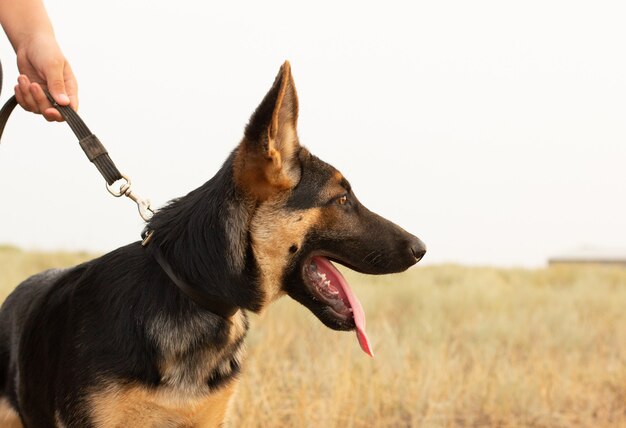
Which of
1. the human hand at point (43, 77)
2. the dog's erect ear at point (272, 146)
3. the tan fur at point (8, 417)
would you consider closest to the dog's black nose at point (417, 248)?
the dog's erect ear at point (272, 146)

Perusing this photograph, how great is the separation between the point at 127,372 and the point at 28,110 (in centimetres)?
156

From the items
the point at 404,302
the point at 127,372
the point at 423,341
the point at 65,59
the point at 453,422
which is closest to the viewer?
the point at 127,372

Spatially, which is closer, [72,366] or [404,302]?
[72,366]

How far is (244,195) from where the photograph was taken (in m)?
3.52

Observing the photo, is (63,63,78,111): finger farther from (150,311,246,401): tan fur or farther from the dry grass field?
the dry grass field

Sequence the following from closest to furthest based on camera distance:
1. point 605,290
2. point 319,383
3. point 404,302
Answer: point 319,383 < point 404,302 < point 605,290

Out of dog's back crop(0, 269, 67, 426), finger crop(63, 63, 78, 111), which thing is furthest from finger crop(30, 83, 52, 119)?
dog's back crop(0, 269, 67, 426)

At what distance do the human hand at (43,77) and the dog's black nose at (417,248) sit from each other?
69.5 inches

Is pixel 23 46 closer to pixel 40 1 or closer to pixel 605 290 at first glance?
pixel 40 1

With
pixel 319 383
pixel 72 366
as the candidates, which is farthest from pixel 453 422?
pixel 72 366

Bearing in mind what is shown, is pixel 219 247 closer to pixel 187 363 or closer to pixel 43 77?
pixel 187 363

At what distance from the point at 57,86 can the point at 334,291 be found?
1.65m

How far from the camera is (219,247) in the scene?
3.49 metres

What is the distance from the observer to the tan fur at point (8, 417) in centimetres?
414
